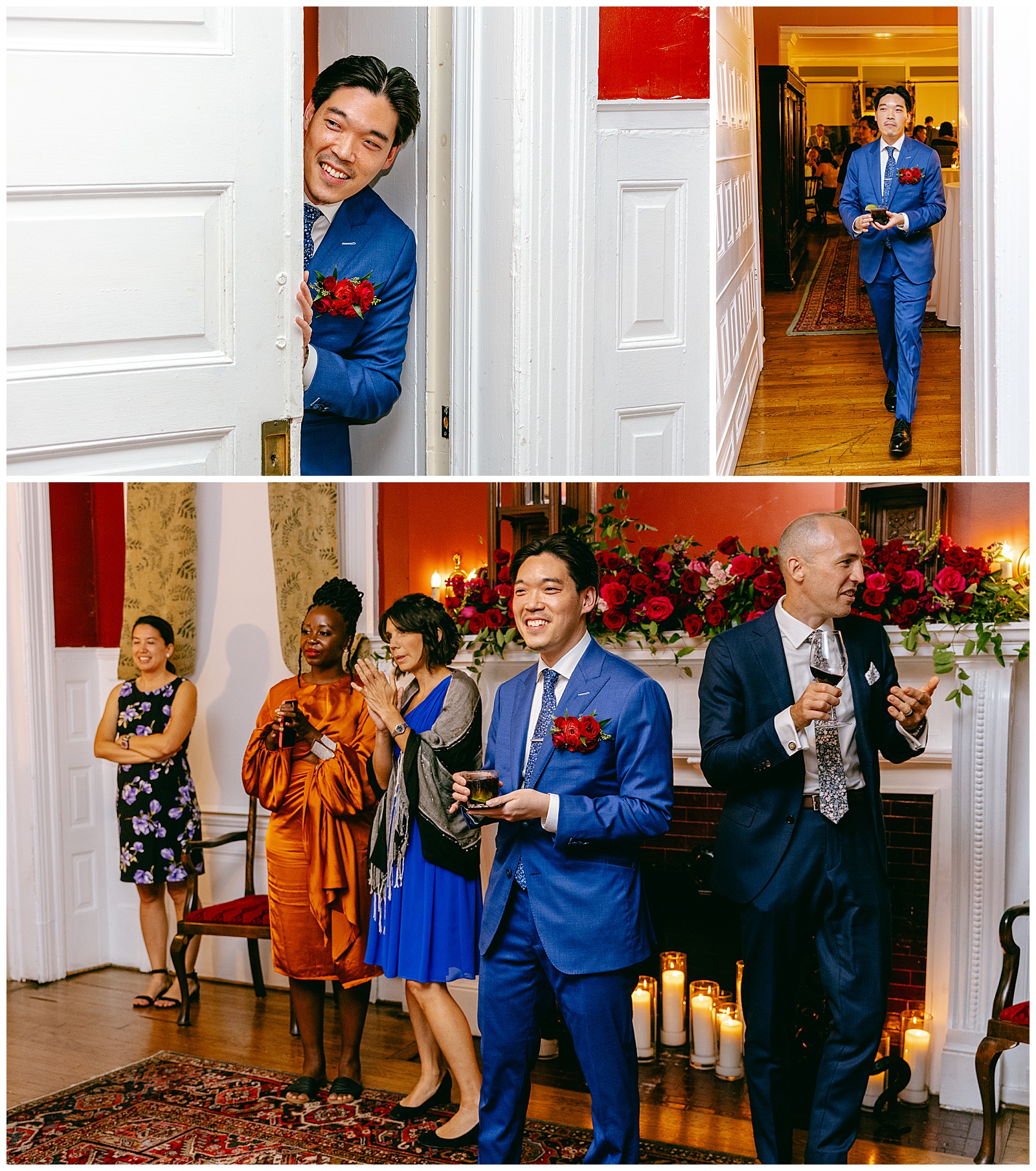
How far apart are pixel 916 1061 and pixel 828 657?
1.51m

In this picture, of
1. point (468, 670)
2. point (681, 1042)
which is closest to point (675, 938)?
point (681, 1042)

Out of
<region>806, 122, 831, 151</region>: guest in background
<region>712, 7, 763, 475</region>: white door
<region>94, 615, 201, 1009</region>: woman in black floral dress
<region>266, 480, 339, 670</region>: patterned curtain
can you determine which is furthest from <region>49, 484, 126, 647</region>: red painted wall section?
<region>806, 122, 831, 151</region>: guest in background

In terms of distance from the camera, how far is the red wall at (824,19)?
12.6ft

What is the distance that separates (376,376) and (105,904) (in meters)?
2.75

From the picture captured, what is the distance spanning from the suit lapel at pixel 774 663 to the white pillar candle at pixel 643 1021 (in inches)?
54.0

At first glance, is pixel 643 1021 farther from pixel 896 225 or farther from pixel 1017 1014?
pixel 896 225

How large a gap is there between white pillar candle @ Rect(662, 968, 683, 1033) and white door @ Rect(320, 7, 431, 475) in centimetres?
177

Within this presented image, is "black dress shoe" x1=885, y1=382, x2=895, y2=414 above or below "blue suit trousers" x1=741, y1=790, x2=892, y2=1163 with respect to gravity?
above

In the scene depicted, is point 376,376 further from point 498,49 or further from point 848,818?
point 848,818

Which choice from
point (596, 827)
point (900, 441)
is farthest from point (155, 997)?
point (900, 441)

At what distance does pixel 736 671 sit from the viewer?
2.60 m

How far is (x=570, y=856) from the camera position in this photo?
8.12 feet

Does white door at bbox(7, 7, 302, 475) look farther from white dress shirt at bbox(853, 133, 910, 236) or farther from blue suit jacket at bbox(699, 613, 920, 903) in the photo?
white dress shirt at bbox(853, 133, 910, 236)

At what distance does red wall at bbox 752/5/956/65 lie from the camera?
3848mm
